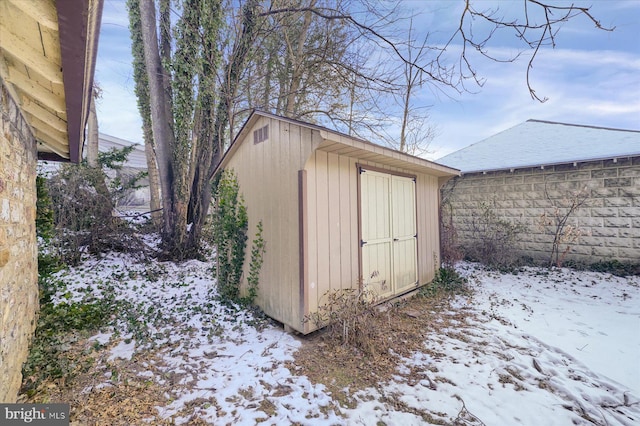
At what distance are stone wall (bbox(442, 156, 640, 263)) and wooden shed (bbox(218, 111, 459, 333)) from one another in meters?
A: 3.60

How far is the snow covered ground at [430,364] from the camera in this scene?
2.08 meters

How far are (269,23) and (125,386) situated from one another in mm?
7641

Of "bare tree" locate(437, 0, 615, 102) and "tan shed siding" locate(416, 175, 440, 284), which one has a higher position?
"bare tree" locate(437, 0, 615, 102)

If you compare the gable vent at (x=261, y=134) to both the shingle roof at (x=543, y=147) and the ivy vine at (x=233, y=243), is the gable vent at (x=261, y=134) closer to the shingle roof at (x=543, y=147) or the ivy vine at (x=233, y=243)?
the ivy vine at (x=233, y=243)

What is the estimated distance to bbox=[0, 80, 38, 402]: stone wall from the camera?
1768mm

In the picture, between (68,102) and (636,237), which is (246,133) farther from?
(636,237)

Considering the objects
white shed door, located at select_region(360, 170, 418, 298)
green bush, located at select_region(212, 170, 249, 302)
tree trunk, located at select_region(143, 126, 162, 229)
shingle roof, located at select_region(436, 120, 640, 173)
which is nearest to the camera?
white shed door, located at select_region(360, 170, 418, 298)

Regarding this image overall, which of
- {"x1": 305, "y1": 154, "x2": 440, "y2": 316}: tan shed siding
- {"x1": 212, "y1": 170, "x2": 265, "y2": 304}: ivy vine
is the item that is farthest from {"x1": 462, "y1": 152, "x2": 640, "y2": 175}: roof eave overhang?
{"x1": 212, "y1": 170, "x2": 265, "y2": 304}: ivy vine

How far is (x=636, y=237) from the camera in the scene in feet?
18.1

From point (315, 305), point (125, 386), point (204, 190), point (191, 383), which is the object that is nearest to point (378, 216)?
point (315, 305)

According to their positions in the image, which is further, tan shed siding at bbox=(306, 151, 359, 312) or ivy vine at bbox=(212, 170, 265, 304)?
ivy vine at bbox=(212, 170, 265, 304)

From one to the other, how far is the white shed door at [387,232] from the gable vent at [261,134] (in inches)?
58.0

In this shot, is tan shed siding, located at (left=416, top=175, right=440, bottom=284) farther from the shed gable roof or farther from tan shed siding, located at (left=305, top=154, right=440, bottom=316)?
tan shed siding, located at (left=305, top=154, right=440, bottom=316)

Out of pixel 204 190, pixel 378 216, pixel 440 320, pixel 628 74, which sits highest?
pixel 628 74
